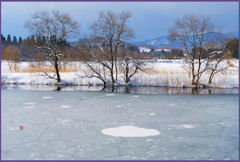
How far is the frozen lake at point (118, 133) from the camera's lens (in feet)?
14.1

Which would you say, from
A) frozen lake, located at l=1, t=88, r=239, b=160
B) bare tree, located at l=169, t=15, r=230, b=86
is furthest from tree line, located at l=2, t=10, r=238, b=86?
frozen lake, located at l=1, t=88, r=239, b=160

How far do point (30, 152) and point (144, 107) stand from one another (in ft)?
16.4

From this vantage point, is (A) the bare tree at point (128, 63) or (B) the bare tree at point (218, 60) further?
(A) the bare tree at point (128, 63)

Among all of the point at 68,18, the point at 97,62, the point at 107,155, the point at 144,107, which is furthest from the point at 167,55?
the point at 107,155

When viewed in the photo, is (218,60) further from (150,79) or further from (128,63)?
(128,63)

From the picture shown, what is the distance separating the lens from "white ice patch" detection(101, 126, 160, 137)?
212 inches

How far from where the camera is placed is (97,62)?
1862 cm

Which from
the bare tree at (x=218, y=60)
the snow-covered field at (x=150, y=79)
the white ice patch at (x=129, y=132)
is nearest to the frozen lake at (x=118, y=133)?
the white ice patch at (x=129, y=132)

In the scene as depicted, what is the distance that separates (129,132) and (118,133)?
0.82ft

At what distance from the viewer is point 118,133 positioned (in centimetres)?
546

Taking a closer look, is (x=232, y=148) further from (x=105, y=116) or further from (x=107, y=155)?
(x=105, y=116)

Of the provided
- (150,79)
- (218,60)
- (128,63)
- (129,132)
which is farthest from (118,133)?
(218,60)

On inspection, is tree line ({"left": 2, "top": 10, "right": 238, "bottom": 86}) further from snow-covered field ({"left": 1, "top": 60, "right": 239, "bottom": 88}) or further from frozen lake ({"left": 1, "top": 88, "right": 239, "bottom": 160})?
frozen lake ({"left": 1, "top": 88, "right": 239, "bottom": 160})

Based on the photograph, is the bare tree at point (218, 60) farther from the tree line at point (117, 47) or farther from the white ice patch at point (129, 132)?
the white ice patch at point (129, 132)
